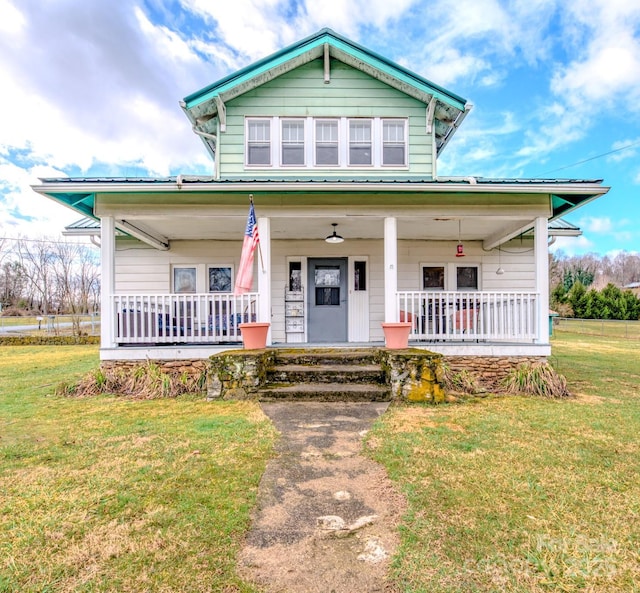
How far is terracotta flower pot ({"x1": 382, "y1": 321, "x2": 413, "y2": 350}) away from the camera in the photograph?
20.8ft

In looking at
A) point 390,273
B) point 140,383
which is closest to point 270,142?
point 390,273

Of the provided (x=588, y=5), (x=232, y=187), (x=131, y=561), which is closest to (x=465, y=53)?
(x=588, y=5)

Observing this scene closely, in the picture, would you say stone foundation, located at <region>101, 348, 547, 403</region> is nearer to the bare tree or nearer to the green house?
the green house

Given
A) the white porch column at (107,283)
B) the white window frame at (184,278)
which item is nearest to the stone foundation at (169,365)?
the white porch column at (107,283)

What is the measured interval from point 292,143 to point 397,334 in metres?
4.97

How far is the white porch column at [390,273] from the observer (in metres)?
6.72

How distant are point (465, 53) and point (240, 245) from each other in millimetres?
13132

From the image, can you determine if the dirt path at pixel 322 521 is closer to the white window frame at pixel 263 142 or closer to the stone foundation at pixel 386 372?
the stone foundation at pixel 386 372

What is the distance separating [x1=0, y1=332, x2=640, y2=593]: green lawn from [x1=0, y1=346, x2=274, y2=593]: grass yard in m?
0.01

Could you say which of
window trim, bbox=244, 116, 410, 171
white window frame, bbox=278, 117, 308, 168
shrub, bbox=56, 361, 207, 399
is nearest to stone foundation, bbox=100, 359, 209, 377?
shrub, bbox=56, 361, 207, 399

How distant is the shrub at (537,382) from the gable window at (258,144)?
6520mm

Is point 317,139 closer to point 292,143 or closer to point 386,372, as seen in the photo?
point 292,143

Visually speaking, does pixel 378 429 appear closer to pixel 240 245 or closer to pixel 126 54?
pixel 240 245

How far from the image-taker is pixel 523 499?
2.66 meters
